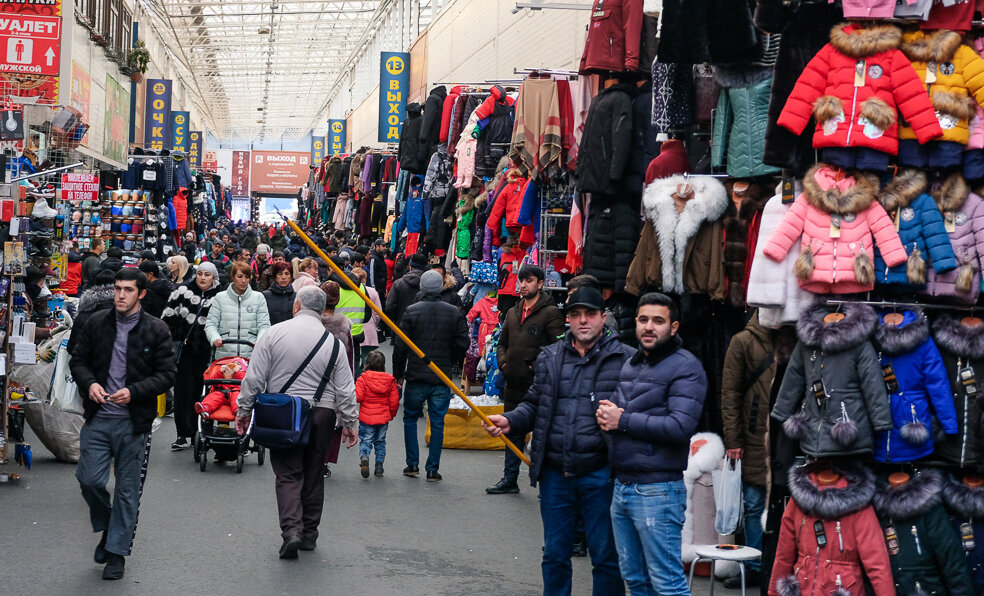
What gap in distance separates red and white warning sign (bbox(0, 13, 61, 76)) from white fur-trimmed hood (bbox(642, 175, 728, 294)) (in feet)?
31.6

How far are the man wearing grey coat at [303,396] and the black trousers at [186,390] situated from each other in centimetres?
420

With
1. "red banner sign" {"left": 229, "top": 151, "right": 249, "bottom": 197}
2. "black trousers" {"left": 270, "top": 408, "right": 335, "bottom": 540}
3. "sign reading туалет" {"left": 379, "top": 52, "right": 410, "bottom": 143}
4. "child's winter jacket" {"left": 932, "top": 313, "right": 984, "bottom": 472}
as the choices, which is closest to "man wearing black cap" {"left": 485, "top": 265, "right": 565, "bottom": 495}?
"black trousers" {"left": 270, "top": 408, "right": 335, "bottom": 540}

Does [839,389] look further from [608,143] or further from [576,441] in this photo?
[608,143]

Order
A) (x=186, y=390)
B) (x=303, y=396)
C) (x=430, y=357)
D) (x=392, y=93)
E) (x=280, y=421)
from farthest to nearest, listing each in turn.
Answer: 1. (x=392, y=93)
2. (x=186, y=390)
3. (x=430, y=357)
4. (x=303, y=396)
5. (x=280, y=421)

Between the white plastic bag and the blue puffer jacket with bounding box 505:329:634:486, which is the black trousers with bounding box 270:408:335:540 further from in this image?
the white plastic bag

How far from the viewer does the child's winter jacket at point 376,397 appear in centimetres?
1091

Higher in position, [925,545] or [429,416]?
[925,545]

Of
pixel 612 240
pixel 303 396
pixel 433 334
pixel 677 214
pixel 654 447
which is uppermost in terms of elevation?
pixel 677 214

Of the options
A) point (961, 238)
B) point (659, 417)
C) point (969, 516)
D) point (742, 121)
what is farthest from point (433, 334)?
point (969, 516)

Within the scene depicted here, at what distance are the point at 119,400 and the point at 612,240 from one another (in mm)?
4642

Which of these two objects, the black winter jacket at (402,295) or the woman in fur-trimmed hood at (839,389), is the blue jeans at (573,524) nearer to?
the woman in fur-trimmed hood at (839,389)

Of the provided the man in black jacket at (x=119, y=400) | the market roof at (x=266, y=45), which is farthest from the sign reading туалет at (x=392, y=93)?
the man in black jacket at (x=119, y=400)

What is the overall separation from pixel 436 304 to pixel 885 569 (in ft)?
19.6

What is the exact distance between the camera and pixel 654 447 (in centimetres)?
574
